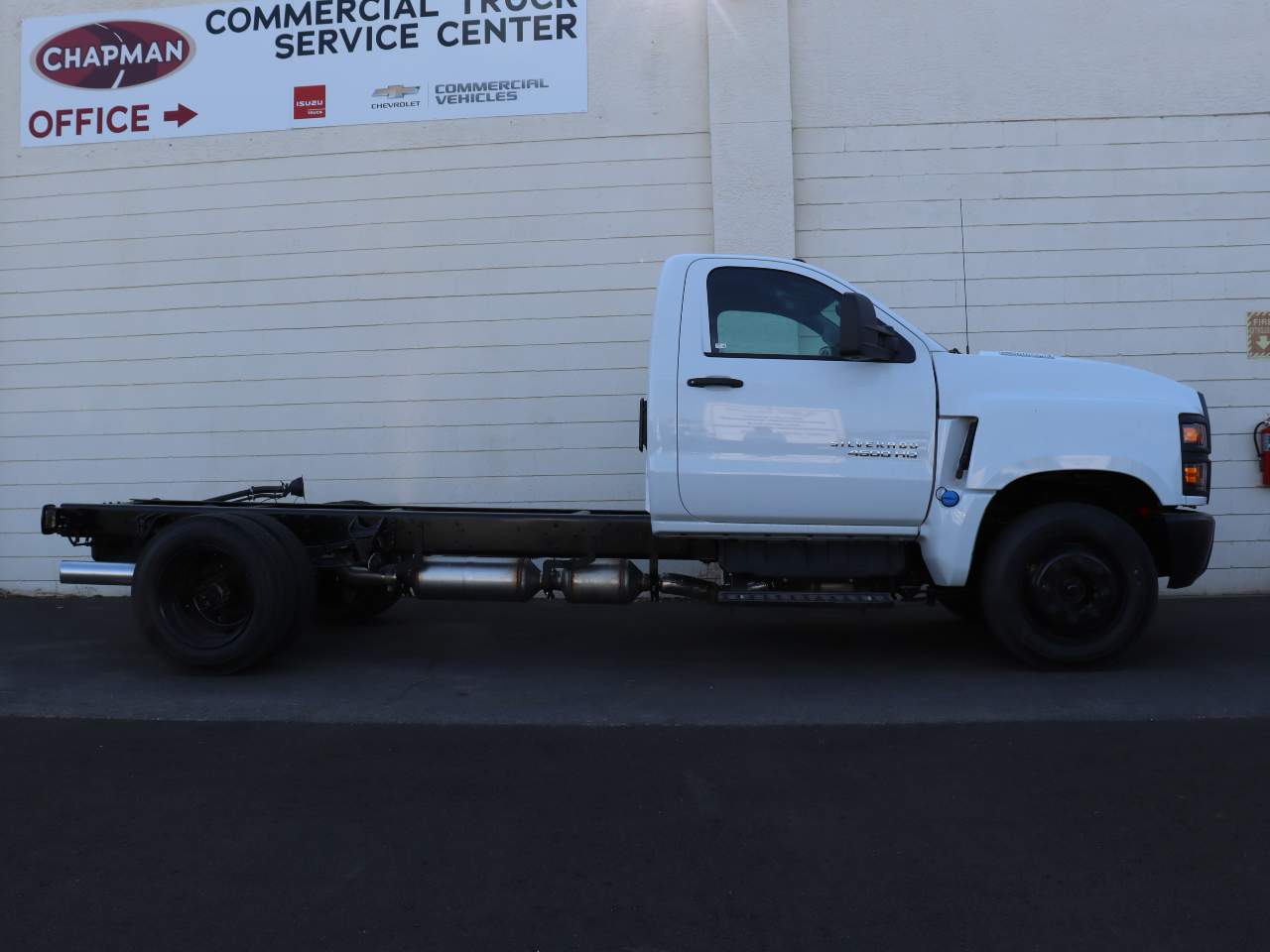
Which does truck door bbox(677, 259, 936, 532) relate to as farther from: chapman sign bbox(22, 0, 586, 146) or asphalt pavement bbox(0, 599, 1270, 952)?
chapman sign bbox(22, 0, 586, 146)

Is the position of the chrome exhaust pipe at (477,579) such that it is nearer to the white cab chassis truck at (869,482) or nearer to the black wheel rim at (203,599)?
the white cab chassis truck at (869,482)

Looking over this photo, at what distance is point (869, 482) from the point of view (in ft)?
17.9

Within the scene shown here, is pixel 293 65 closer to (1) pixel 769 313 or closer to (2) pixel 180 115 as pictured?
(2) pixel 180 115

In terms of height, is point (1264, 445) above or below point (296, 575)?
above

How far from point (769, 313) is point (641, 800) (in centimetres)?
296

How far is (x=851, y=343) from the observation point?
5.31m

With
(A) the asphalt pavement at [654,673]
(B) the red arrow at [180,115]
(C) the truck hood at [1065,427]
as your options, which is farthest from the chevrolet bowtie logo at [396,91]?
(C) the truck hood at [1065,427]

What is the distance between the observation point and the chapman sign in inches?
354

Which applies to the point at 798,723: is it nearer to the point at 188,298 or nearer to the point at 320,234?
the point at 320,234

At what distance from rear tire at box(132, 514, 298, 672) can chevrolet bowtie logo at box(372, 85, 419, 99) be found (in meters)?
4.92

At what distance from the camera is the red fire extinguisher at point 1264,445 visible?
8.33m

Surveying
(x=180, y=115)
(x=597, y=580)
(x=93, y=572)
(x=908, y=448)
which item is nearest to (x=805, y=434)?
Result: (x=908, y=448)

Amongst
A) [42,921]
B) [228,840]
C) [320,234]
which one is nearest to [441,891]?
[228,840]

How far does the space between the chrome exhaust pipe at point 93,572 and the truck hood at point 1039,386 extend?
4947 mm
